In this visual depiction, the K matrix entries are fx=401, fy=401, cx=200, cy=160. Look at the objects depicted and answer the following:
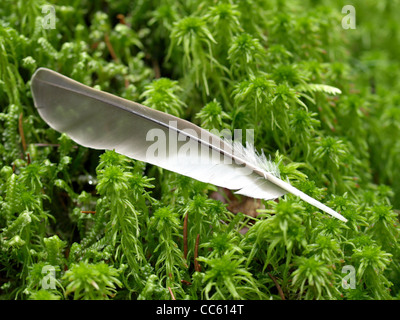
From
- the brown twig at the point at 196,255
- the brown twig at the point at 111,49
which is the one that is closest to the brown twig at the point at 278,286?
the brown twig at the point at 196,255

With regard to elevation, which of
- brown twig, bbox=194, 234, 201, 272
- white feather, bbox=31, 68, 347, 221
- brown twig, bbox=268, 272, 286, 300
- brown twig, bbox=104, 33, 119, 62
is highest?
brown twig, bbox=104, 33, 119, 62

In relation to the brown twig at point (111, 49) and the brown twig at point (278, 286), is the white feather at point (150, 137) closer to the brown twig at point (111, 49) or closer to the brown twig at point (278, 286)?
the brown twig at point (278, 286)

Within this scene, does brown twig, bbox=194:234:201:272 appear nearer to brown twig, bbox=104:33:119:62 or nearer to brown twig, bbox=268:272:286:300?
brown twig, bbox=268:272:286:300

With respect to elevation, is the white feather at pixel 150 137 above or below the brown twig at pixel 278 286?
above

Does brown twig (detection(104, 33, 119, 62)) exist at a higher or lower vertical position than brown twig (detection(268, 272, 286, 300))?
higher

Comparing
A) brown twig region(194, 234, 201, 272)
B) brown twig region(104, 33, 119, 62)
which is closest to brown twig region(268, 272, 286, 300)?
brown twig region(194, 234, 201, 272)

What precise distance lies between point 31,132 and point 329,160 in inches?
41.8

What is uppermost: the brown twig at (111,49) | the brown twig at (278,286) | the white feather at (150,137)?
the brown twig at (111,49)

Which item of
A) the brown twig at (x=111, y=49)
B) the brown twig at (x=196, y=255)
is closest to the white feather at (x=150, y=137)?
the brown twig at (x=196, y=255)

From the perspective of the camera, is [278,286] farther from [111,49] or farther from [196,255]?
[111,49]

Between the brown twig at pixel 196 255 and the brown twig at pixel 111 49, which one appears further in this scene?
the brown twig at pixel 111 49
